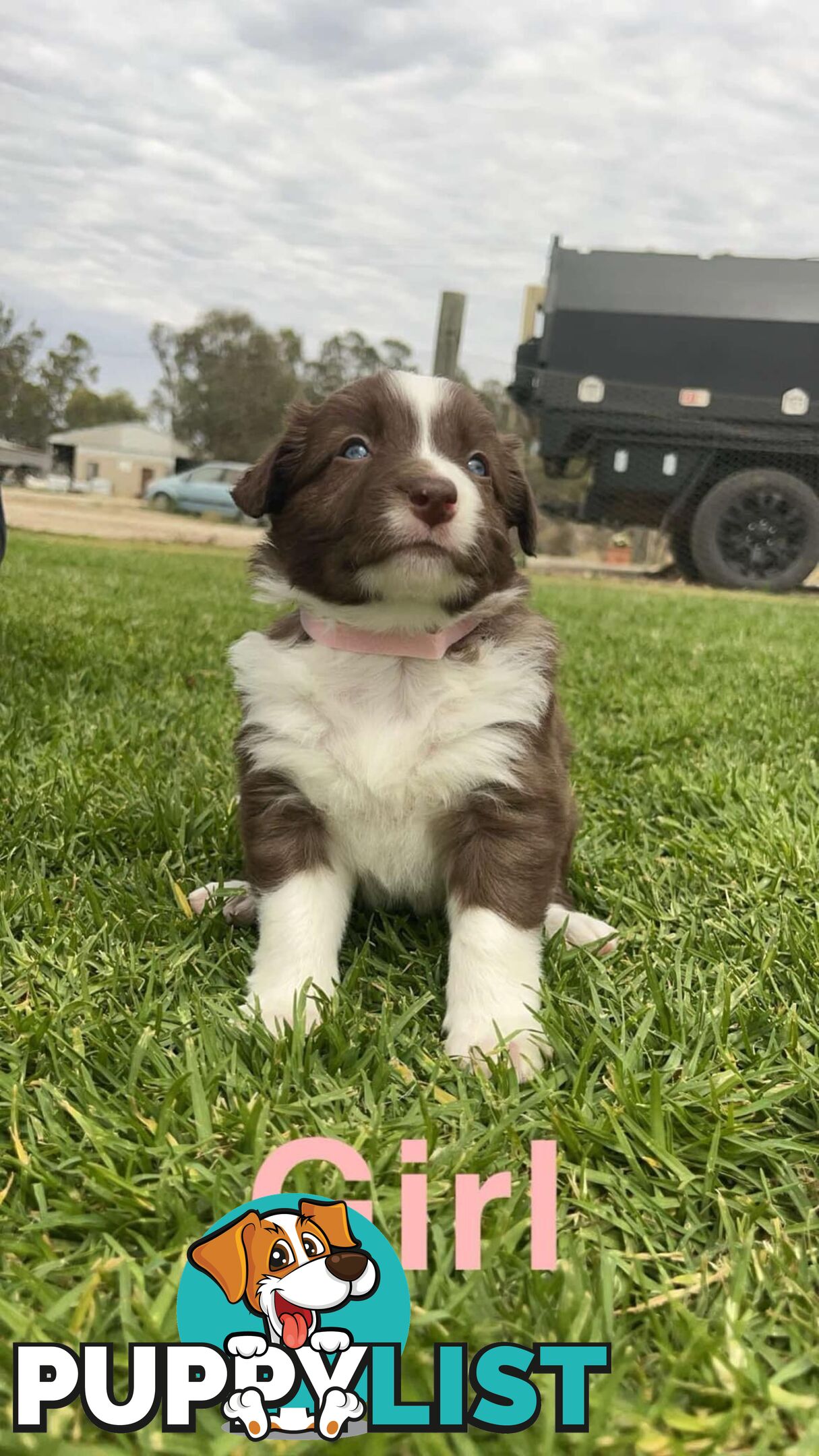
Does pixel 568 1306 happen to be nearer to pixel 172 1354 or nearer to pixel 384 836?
pixel 172 1354

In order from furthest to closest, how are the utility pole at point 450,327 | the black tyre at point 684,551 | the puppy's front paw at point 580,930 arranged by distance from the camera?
the black tyre at point 684,551, the utility pole at point 450,327, the puppy's front paw at point 580,930

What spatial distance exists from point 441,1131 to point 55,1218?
62 centimetres

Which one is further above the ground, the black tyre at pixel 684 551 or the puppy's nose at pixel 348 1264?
the black tyre at pixel 684 551

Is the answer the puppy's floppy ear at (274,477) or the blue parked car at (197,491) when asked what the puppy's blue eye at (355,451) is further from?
the blue parked car at (197,491)

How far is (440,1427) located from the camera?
124 centimetres

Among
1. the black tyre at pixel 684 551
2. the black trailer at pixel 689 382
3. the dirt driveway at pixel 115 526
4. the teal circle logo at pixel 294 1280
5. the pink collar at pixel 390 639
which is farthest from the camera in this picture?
the dirt driveway at pixel 115 526

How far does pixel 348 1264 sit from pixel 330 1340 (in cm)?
10

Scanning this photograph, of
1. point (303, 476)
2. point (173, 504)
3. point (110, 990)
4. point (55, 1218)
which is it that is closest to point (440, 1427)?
point (55, 1218)

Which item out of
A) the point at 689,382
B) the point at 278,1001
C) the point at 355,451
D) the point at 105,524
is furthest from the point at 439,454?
the point at 105,524

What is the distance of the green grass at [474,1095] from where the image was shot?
137 centimetres

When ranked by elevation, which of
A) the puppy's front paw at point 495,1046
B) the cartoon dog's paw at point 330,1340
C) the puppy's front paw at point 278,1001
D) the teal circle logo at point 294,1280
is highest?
the puppy's front paw at point 278,1001

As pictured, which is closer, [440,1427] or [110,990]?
[440,1427]

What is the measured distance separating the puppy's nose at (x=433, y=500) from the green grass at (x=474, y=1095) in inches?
37.5

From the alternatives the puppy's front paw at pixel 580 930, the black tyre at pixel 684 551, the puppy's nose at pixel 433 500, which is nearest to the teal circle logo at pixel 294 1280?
the puppy's front paw at pixel 580 930
